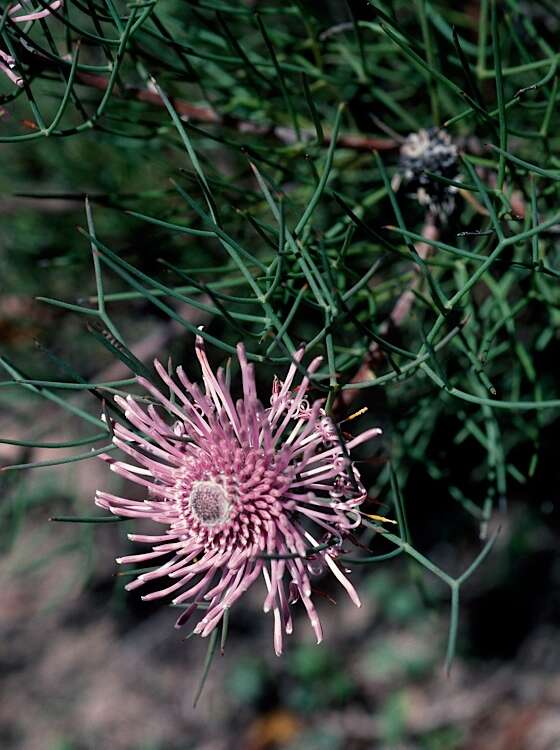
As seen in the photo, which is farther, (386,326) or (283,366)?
(283,366)

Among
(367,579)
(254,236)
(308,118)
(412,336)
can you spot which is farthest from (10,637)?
(308,118)

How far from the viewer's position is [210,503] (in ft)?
1.34

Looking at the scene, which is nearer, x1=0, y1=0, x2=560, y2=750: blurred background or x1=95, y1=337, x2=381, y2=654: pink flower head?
x1=95, y1=337, x2=381, y2=654: pink flower head

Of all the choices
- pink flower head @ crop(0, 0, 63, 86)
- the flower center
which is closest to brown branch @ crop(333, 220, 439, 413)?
the flower center

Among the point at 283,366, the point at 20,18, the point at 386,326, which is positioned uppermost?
the point at 20,18

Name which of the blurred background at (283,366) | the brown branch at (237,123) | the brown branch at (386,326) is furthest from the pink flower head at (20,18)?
the brown branch at (386,326)

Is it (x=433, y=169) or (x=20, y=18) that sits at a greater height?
(x=20, y=18)

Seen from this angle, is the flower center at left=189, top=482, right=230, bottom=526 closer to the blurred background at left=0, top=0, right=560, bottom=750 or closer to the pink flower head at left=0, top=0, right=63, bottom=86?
the blurred background at left=0, top=0, right=560, bottom=750

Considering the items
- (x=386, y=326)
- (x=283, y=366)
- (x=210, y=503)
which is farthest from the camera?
(x=283, y=366)

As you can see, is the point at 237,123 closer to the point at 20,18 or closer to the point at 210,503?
the point at 20,18

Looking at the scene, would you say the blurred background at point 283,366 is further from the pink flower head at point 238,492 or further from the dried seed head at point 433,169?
the pink flower head at point 238,492

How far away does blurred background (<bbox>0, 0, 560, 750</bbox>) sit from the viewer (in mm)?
704

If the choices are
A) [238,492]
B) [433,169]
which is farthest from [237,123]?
[238,492]

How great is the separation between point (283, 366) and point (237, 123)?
26cm
